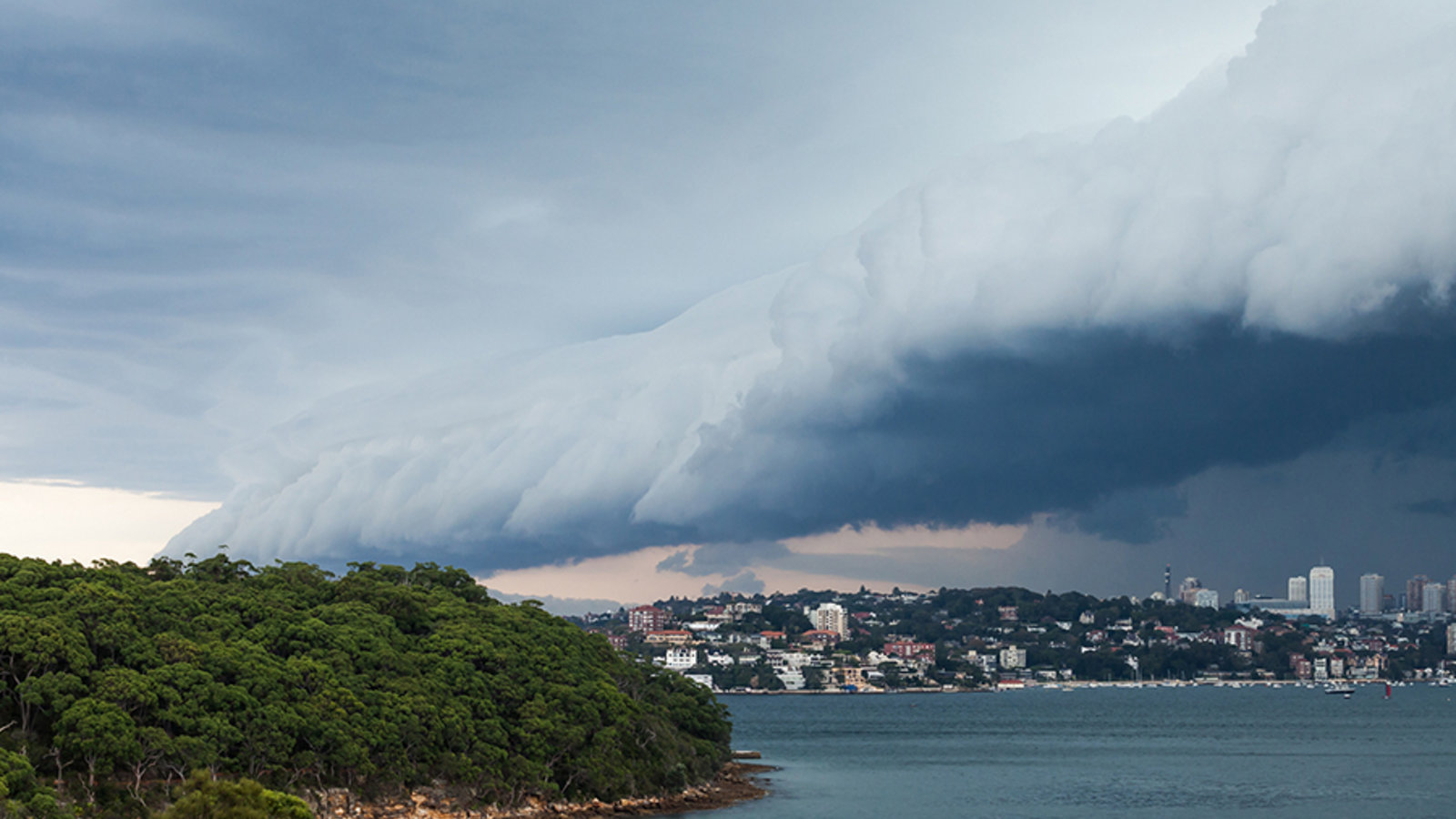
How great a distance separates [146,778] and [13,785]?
679 centimetres

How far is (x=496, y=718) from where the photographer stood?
183ft

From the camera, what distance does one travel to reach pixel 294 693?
48688 millimetres

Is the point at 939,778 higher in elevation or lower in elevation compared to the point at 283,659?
lower

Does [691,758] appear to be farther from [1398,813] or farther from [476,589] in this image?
[1398,813]

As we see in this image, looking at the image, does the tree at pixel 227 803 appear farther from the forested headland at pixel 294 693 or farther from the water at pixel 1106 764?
the water at pixel 1106 764

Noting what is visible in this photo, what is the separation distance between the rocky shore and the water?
7.98ft

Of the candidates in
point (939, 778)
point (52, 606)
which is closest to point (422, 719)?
point (52, 606)

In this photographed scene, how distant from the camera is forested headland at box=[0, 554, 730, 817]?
1665 inches

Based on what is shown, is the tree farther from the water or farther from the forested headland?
the water

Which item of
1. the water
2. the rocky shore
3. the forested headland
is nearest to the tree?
the forested headland

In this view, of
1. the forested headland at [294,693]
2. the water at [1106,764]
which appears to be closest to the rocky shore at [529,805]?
the forested headland at [294,693]

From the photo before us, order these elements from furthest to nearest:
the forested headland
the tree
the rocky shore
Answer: the rocky shore, the forested headland, the tree

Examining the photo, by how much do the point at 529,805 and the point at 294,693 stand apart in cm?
1240

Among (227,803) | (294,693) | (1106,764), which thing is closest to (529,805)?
(294,693)
